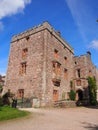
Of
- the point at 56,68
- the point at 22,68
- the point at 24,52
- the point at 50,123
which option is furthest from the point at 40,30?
the point at 50,123

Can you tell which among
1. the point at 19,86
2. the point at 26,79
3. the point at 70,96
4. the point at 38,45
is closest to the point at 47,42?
the point at 38,45

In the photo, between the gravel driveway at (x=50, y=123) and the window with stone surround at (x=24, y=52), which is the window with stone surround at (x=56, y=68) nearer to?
the window with stone surround at (x=24, y=52)

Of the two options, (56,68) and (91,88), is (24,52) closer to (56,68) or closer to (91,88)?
(56,68)

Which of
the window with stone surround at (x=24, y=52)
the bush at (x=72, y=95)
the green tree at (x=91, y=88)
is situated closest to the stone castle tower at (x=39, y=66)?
the window with stone surround at (x=24, y=52)

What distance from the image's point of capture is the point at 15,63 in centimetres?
2553

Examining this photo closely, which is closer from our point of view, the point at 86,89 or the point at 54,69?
the point at 54,69

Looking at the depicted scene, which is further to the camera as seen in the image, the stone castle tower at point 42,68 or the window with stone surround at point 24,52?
the window with stone surround at point 24,52

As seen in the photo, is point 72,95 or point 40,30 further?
point 72,95

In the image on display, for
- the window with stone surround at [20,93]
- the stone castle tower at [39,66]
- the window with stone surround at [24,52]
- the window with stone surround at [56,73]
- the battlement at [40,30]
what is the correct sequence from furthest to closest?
the window with stone surround at [24,52], the battlement at [40,30], the window with stone surround at [56,73], the window with stone surround at [20,93], the stone castle tower at [39,66]

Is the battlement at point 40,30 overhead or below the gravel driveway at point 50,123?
overhead

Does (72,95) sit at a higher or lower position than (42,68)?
lower

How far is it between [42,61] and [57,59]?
406 centimetres

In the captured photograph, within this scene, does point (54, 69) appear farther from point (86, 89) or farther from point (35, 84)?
point (86, 89)

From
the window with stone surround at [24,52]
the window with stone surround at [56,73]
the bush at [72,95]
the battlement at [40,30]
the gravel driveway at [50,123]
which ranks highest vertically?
the battlement at [40,30]
